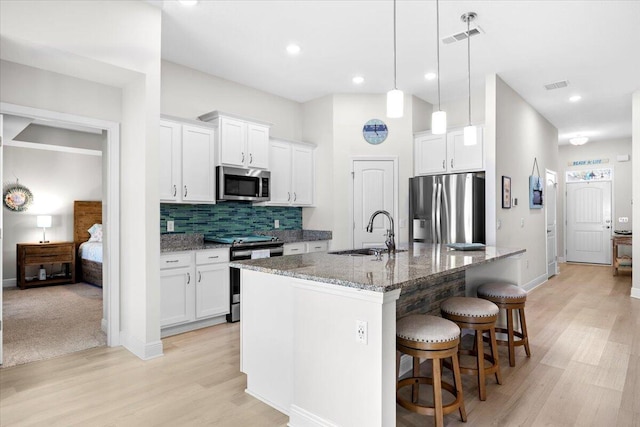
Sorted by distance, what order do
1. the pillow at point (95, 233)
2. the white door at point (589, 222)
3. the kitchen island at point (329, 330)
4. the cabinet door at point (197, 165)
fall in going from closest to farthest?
1. the kitchen island at point (329, 330)
2. the cabinet door at point (197, 165)
3. the pillow at point (95, 233)
4. the white door at point (589, 222)

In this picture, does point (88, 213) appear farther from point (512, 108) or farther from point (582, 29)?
point (582, 29)

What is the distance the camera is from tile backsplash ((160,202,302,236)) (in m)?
4.33

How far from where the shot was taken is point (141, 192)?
10.6 ft

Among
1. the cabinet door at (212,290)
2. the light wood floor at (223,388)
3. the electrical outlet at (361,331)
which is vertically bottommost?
the light wood floor at (223,388)

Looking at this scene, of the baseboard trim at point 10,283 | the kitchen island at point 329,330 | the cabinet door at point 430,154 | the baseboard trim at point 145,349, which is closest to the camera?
the kitchen island at point 329,330

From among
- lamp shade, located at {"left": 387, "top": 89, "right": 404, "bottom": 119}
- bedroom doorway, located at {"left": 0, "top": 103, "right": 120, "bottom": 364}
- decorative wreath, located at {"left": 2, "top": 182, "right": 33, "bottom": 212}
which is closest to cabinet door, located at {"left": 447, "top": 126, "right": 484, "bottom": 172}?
lamp shade, located at {"left": 387, "top": 89, "right": 404, "bottom": 119}

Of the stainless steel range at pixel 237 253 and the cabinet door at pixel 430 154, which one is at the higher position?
the cabinet door at pixel 430 154

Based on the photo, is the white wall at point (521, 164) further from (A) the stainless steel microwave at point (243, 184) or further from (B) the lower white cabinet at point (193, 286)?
(B) the lower white cabinet at point (193, 286)

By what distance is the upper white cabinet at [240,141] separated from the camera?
172 inches

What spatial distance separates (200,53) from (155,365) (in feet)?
10.2

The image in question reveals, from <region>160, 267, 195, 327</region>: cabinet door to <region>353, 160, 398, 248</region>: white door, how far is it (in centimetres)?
245

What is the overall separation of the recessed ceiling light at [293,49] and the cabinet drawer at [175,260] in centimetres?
238

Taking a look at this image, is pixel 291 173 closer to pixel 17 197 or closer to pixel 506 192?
pixel 506 192

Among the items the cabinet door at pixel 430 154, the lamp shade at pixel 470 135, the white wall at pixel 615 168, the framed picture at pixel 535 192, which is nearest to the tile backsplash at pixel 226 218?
the cabinet door at pixel 430 154
